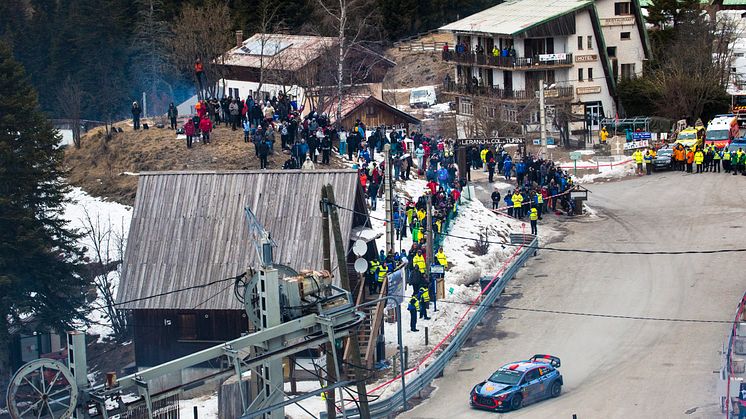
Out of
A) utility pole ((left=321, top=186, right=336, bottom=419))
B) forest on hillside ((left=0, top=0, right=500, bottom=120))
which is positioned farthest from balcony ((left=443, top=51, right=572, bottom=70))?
utility pole ((left=321, top=186, right=336, bottom=419))

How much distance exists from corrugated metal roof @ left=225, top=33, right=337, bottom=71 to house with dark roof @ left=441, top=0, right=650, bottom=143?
1041 centimetres

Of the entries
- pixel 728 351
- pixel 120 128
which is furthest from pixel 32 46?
pixel 728 351

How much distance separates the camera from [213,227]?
3762 cm

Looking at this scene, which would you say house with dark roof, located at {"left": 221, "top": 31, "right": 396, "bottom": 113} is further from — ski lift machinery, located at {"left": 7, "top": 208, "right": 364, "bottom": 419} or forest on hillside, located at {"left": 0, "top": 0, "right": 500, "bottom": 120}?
ski lift machinery, located at {"left": 7, "top": 208, "right": 364, "bottom": 419}

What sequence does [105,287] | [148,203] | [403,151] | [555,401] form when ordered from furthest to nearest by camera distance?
[403,151]
[105,287]
[148,203]
[555,401]

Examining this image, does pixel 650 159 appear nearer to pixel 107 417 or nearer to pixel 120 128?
pixel 120 128

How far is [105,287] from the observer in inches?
1726

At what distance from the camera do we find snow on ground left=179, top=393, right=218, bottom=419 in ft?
110

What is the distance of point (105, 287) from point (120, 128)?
1188 cm

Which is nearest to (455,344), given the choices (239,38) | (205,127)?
(205,127)

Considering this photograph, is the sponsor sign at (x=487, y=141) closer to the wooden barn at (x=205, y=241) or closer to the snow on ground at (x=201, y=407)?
the wooden barn at (x=205, y=241)

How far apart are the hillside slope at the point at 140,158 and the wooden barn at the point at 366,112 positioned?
1147 centimetres

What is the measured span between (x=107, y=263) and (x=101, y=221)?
2696mm

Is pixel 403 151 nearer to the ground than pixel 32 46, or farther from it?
nearer to the ground
